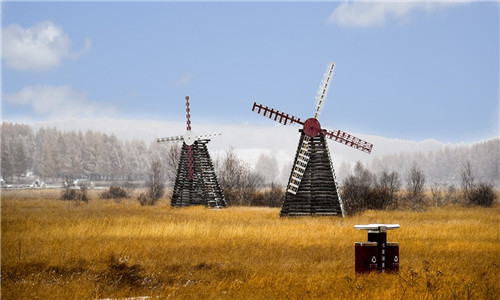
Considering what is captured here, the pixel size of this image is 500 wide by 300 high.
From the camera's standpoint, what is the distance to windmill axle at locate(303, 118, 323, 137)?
3253cm

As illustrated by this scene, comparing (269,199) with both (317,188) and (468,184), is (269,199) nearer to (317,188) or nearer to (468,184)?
(317,188)

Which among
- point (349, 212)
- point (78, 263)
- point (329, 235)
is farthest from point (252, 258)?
point (349, 212)

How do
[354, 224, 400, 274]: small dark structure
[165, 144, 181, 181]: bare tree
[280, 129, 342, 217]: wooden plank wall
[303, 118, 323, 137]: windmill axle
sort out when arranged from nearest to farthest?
1. [354, 224, 400, 274]: small dark structure
2. [303, 118, 323, 137]: windmill axle
3. [280, 129, 342, 217]: wooden plank wall
4. [165, 144, 181, 181]: bare tree

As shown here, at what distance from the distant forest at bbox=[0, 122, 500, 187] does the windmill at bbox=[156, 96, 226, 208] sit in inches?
2968

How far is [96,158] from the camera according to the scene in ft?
467

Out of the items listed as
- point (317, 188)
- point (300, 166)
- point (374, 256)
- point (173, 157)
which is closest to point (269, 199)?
point (317, 188)

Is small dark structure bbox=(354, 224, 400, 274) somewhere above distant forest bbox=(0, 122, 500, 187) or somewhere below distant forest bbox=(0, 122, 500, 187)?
below

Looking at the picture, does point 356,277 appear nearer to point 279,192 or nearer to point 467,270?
point 467,270

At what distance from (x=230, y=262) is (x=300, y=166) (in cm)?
1644

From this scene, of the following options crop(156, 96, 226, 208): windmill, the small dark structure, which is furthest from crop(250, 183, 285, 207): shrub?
the small dark structure

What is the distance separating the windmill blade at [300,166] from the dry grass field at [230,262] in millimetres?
5852

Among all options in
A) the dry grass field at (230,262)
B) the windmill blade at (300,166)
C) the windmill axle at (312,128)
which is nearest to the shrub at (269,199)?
the windmill blade at (300,166)

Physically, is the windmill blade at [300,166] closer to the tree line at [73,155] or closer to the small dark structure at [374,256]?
the small dark structure at [374,256]

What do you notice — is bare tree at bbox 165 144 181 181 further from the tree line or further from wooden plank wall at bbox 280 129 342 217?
the tree line
